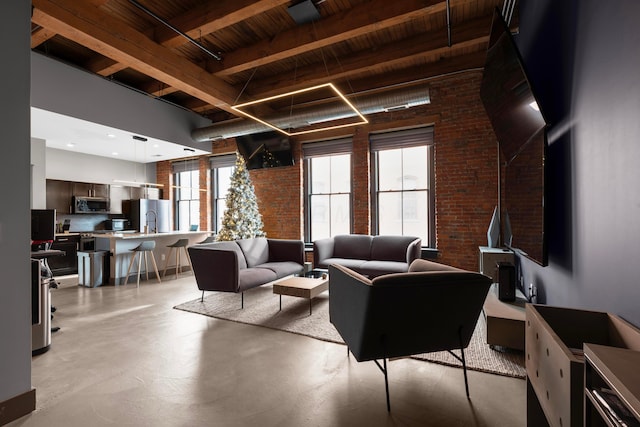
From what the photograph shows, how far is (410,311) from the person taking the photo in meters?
1.98

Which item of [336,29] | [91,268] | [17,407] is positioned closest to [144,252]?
[91,268]

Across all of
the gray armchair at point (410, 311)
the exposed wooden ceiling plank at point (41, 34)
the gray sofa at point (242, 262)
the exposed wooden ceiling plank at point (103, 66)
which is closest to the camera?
the gray armchair at point (410, 311)

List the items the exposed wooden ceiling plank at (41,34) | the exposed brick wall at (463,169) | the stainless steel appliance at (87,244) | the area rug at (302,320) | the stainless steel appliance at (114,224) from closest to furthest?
1. the area rug at (302,320)
2. the exposed wooden ceiling plank at (41,34)
3. the exposed brick wall at (463,169)
4. the stainless steel appliance at (87,244)
5. the stainless steel appliance at (114,224)

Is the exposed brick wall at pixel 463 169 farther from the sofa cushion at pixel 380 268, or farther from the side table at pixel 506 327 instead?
the side table at pixel 506 327

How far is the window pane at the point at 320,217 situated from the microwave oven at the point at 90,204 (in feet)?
19.0

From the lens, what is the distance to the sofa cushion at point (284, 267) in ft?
16.3

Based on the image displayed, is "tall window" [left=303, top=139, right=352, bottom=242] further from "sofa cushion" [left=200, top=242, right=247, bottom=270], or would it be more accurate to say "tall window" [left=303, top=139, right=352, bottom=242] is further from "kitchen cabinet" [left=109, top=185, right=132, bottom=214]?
"kitchen cabinet" [left=109, top=185, right=132, bottom=214]

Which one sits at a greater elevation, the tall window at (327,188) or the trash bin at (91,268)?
the tall window at (327,188)

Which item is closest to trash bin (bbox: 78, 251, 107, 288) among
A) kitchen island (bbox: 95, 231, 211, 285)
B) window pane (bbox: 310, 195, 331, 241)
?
kitchen island (bbox: 95, 231, 211, 285)

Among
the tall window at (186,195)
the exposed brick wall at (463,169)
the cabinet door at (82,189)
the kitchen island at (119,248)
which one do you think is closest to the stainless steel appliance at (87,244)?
the kitchen island at (119,248)

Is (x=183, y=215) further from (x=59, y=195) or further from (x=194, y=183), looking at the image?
(x=59, y=195)

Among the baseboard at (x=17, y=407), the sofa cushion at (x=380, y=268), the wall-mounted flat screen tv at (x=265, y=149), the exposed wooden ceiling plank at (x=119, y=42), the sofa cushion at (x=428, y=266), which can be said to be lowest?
the baseboard at (x=17, y=407)

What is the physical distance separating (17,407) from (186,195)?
767 cm

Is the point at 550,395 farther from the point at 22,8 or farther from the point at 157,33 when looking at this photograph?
the point at 157,33
